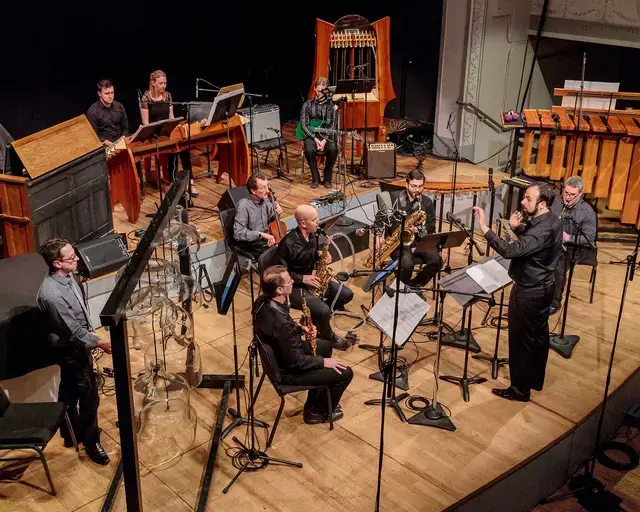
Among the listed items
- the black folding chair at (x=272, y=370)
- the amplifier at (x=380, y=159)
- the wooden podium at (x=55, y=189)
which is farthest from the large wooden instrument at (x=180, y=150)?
the black folding chair at (x=272, y=370)

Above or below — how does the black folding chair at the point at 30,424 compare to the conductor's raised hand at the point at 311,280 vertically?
below

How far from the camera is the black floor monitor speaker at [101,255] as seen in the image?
6.79 metres

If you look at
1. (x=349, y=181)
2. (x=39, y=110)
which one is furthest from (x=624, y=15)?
(x=39, y=110)

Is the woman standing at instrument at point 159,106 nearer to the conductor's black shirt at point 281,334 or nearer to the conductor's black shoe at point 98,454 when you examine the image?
the conductor's black shirt at point 281,334

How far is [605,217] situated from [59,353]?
699 centimetres

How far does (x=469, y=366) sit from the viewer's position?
636cm

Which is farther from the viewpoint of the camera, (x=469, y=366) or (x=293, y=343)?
(x=469, y=366)

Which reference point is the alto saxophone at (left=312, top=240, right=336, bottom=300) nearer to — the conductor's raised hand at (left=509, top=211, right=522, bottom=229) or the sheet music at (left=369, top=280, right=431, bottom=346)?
the sheet music at (left=369, top=280, right=431, bottom=346)

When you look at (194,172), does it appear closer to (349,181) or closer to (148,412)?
(349,181)

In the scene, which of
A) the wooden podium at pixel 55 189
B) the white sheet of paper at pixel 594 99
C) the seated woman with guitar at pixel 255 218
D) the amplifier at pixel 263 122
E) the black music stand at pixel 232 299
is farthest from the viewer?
the amplifier at pixel 263 122

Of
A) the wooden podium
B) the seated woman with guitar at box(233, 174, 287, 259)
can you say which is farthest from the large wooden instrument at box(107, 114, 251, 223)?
the seated woman with guitar at box(233, 174, 287, 259)

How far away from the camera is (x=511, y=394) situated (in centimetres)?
593

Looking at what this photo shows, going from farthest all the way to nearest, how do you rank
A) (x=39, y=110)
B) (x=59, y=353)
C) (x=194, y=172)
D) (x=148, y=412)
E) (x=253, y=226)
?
(x=194, y=172), (x=39, y=110), (x=253, y=226), (x=148, y=412), (x=59, y=353)

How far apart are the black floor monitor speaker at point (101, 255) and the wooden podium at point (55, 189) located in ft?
0.82
